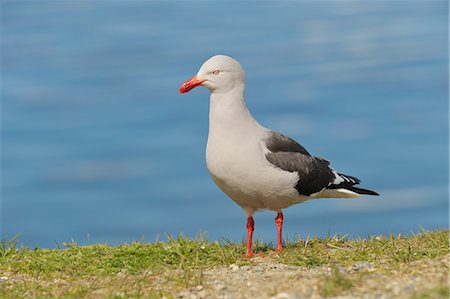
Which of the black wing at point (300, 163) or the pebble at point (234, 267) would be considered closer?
the pebble at point (234, 267)

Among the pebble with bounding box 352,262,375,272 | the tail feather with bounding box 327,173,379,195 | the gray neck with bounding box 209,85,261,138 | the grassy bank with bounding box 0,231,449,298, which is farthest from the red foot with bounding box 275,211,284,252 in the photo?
the pebble with bounding box 352,262,375,272

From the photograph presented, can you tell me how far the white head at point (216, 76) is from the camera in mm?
9820

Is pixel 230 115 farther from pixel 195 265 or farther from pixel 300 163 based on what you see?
pixel 195 265

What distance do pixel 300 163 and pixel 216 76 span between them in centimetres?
140

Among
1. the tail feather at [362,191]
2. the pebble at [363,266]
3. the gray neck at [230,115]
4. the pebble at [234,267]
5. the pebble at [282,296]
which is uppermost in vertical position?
the gray neck at [230,115]

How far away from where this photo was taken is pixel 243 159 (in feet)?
31.3

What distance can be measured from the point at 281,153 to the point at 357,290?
313 centimetres

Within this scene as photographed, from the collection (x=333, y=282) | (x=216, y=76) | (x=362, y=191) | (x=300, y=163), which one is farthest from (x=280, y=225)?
(x=333, y=282)

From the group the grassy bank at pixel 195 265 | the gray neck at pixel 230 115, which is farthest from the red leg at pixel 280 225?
the gray neck at pixel 230 115

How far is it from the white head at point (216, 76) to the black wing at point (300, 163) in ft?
2.55

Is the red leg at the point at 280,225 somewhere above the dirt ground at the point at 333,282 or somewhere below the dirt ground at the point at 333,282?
above

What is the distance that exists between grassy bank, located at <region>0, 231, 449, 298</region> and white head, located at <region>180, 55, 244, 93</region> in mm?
1835

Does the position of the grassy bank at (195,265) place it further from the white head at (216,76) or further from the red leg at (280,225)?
the white head at (216,76)

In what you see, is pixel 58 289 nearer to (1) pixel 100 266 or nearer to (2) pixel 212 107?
(1) pixel 100 266
